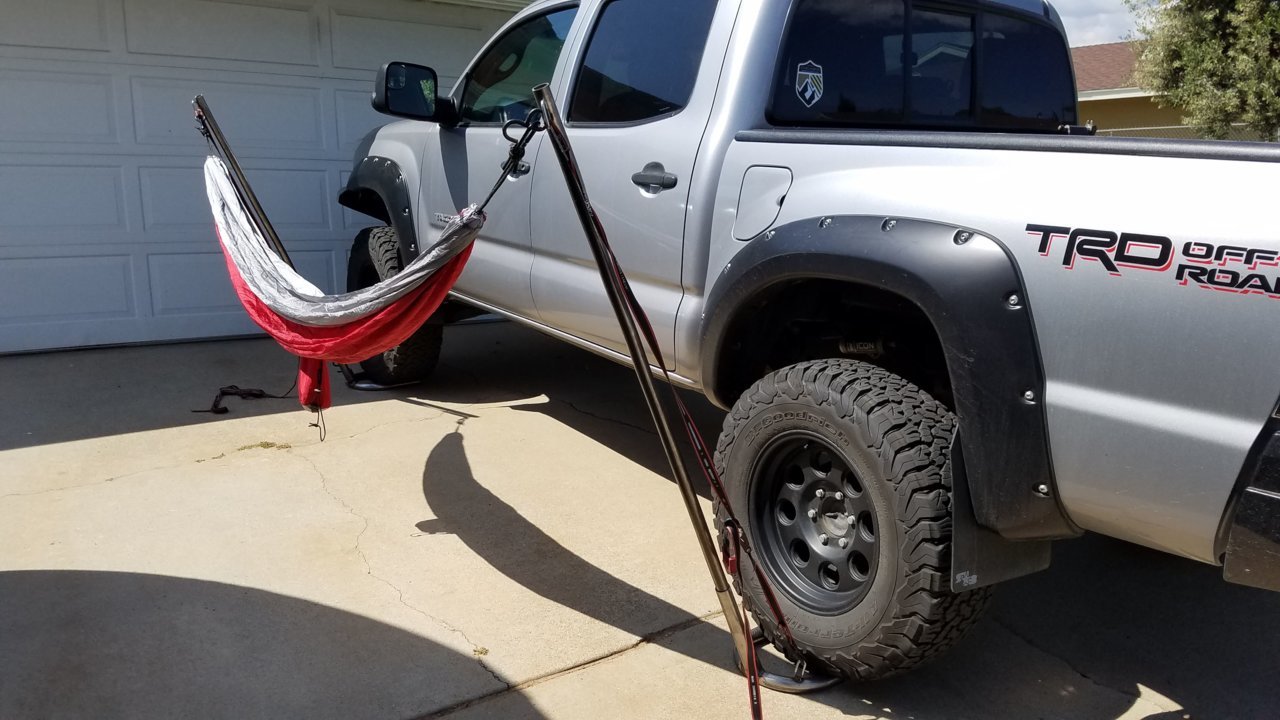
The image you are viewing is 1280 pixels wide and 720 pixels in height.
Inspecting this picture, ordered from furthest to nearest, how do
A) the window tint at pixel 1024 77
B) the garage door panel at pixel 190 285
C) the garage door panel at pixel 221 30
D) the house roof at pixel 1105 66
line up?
the house roof at pixel 1105 66
the garage door panel at pixel 190 285
the garage door panel at pixel 221 30
the window tint at pixel 1024 77

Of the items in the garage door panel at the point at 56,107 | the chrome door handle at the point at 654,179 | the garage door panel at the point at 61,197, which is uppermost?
the garage door panel at the point at 56,107

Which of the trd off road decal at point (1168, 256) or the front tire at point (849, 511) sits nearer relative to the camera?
→ the trd off road decal at point (1168, 256)

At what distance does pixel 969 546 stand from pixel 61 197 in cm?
630

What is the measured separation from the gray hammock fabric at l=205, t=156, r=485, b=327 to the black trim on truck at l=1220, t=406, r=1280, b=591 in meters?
2.08

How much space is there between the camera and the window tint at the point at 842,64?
10.6 feet

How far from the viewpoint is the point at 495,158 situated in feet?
14.3

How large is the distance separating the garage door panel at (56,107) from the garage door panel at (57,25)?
19 centimetres

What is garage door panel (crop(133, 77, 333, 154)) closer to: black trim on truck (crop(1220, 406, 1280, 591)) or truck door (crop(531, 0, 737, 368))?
truck door (crop(531, 0, 737, 368))

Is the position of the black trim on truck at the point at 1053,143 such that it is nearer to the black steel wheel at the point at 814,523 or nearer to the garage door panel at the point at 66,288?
the black steel wheel at the point at 814,523

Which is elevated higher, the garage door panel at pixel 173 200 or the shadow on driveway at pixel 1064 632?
the garage door panel at pixel 173 200

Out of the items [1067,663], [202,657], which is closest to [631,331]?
[202,657]

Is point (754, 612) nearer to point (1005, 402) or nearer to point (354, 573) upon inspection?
point (1005, 402)

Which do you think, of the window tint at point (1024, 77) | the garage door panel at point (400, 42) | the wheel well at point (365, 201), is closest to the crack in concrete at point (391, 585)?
the wheel well at point (365, 201)

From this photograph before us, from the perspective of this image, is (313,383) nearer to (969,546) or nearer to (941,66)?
(969,546)
